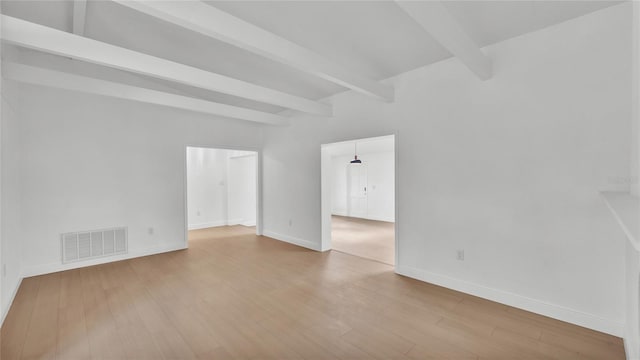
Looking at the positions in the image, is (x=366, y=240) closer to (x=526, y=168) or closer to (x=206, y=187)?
(x=526, y=168)

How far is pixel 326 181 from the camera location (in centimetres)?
517

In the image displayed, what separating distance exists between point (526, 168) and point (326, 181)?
313cm

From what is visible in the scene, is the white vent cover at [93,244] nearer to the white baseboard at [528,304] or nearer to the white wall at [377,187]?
the white baseboard at [528,304]

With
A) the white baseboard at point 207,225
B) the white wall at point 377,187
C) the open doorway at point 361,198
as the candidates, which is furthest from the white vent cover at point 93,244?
the white wall at point 377,187

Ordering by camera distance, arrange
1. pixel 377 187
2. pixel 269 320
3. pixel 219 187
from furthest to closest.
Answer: pixel 377 187 → pixel 219 187 → pixel 269 320

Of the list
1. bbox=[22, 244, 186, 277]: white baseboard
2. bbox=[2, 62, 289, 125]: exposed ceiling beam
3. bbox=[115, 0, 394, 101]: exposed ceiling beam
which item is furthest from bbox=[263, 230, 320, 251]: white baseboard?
bbox=[115, 0, 394, 101]: exposed ceiling beam

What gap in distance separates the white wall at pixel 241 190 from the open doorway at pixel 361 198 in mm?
2579

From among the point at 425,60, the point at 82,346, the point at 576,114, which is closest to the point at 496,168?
the point at 576,114

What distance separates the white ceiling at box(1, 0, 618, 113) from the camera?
2.51m

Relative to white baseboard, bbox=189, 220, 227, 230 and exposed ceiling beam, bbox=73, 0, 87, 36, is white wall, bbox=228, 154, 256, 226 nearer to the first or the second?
white baseboard, bbox=189, 220, 227, 230

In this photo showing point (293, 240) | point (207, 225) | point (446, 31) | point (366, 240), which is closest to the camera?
point (446, 31)

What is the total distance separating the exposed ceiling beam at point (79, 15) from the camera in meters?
2.85

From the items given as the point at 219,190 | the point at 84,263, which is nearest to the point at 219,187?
the point at 219,190

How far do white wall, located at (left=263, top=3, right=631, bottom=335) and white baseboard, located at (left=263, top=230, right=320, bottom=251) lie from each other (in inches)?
73.0
